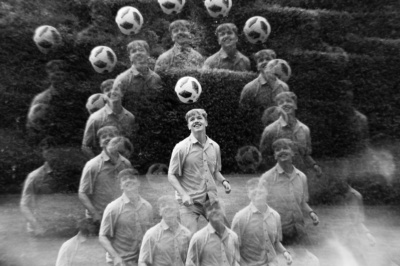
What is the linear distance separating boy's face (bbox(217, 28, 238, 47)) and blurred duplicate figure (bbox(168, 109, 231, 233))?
2.18 metres

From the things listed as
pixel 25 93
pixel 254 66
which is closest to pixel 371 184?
pixel 254 66

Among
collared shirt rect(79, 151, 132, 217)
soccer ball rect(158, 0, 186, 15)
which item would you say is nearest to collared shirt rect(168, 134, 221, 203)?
collared shirt rect(79, 151, 132, 217)

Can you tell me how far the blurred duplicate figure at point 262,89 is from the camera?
1234cm

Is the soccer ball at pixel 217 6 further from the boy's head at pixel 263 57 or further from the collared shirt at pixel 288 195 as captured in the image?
the collared shirt at pixel 288 195

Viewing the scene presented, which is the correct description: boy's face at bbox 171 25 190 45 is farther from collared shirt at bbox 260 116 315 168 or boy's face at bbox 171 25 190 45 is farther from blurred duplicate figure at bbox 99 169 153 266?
blurred duplicate figure at bbox 99 169 153 266

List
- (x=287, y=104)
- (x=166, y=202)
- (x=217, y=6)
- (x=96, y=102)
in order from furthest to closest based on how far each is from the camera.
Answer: (x=217, y=6), (x=96, y=102), (x=287, y=104), (x=166, y=202)

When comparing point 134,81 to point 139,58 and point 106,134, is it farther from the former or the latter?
point 106,134

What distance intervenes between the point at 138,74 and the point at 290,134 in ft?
5.51

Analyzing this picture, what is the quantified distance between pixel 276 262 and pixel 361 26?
15.0 ft

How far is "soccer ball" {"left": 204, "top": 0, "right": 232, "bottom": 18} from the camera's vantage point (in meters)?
13.4

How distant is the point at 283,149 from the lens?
37.7 ft

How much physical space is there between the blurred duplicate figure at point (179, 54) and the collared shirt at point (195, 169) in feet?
7.07

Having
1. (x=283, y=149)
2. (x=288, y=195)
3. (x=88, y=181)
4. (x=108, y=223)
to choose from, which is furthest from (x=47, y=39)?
(x=288, y=195)

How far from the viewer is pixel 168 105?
12750 mm
